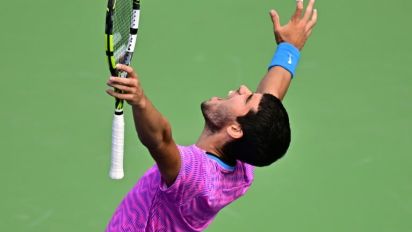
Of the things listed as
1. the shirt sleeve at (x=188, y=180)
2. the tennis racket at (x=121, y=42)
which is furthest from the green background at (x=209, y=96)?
the shirt sleeve at (x=188, y=180)

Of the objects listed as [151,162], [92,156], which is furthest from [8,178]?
[151,162]

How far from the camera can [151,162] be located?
21.3 feet

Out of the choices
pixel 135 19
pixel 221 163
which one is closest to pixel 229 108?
pixel 221 163

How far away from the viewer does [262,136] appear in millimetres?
4273

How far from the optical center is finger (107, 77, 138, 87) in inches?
141

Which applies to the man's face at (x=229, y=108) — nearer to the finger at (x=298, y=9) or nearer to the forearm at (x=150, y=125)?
the forearm at (x=150, y=125)

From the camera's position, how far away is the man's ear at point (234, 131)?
4297 mm

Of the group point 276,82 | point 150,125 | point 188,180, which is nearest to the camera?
point 150,125

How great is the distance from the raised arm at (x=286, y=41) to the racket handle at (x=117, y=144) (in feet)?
2.55

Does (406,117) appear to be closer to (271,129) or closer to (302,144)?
(302,144)

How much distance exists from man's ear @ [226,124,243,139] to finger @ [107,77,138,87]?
79 cm

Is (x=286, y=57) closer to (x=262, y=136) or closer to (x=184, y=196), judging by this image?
(x=262, y=136)

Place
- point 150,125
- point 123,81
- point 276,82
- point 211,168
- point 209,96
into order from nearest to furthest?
point 123,81
point 150,125
point 211,168
point 276,82
point 209,96

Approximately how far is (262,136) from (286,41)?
1.05m
